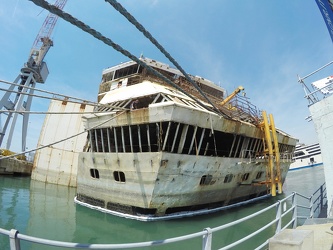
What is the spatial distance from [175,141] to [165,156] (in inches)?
50.4

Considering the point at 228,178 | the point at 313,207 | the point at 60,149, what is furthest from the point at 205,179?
the point at 60,149

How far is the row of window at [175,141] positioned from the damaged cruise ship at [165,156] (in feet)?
0.17

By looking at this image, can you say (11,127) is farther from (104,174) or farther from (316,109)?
(316,109)

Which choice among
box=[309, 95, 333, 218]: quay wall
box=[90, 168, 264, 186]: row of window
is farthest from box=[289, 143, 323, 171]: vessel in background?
box=[309, 95, 333, 218]: quay wall

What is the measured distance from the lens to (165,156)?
11.3 m

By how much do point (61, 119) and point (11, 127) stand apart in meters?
14.7

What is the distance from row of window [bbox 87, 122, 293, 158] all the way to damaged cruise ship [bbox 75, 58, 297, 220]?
5cm

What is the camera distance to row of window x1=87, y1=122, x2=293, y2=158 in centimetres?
1268

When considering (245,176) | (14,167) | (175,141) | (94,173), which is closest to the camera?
(175,141)

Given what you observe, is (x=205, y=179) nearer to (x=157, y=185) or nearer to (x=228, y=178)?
(x=228, y=178)

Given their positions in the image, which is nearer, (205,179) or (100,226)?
(100,226)

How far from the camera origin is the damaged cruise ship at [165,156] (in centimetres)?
1172

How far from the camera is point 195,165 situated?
12.6 meters

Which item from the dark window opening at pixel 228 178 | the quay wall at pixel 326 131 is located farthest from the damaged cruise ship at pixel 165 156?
the quay wall at pixel 326 131
